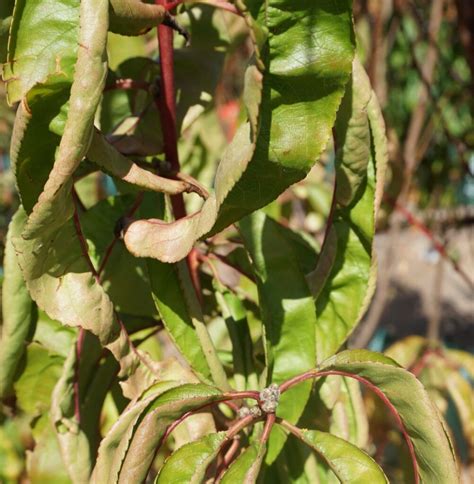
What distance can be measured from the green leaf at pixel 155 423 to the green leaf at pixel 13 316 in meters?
0.17

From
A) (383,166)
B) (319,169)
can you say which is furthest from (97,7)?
(319,169)

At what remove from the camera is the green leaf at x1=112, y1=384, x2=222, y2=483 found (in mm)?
481

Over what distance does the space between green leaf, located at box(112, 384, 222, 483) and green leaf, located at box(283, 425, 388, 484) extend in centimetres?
8

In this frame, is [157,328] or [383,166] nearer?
[383,166]

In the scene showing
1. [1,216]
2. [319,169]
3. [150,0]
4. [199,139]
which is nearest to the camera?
[150,0]

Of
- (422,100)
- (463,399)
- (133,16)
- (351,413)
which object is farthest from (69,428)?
(422,100)

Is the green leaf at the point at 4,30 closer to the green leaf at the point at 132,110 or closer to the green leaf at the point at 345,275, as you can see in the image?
the green leaf at the point at 132,110

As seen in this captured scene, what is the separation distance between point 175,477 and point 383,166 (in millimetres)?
275

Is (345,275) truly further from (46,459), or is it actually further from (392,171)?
(392,171)

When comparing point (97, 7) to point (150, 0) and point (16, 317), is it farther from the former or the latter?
point (16, 317)

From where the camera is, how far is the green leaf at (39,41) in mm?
462

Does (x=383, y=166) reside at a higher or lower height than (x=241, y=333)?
higher

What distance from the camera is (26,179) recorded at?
465 millimetres

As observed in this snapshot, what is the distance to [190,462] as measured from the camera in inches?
19.7
